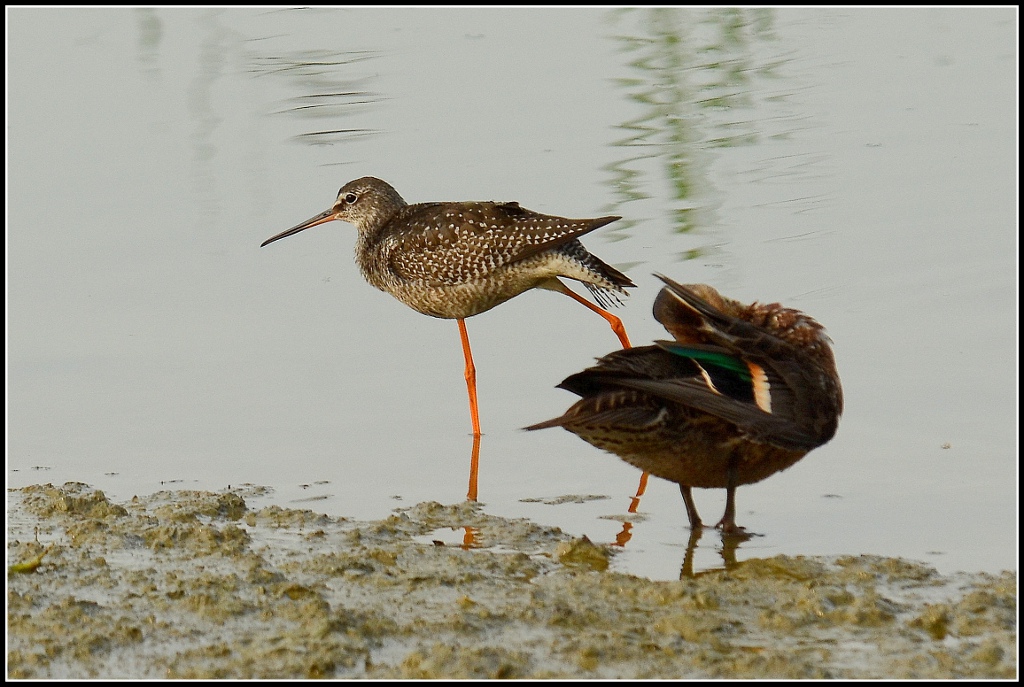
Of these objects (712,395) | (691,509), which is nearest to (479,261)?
(691,509)

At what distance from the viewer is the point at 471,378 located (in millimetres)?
7980

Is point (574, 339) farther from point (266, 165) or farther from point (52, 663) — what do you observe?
point (52, 663)

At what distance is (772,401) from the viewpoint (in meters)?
5.27

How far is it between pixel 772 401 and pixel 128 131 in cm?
863

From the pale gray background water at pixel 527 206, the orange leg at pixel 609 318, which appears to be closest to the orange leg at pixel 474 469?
the pale gray background water at pixel 527 206

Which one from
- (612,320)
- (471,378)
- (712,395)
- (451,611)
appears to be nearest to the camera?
(451,611)

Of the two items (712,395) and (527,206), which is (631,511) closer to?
(712,395)

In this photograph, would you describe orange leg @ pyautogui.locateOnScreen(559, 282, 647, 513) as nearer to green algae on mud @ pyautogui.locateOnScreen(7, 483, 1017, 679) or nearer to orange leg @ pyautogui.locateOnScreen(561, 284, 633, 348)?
orange leg @ pyautogui.locateOnScreen(561, 284, 633, 348)

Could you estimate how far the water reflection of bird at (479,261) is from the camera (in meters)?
8.32

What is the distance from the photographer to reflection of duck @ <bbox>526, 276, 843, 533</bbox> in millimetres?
5242

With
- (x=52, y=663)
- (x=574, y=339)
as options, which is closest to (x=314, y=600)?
(x=52, y=663)

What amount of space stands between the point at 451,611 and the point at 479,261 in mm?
3832

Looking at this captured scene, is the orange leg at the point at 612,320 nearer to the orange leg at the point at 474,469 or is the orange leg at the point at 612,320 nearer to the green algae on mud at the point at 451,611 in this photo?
the orange leg at the point at 474,469

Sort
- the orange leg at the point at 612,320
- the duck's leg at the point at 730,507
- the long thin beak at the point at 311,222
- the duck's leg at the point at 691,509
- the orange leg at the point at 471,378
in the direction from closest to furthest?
the duck's leg at the point at 730,507 → the duck's leg at the point at 691,509 → the orange leg at the point at 471,378 → the orange leg at the point at 612,320 → the long thin beak at the point at 311,222
